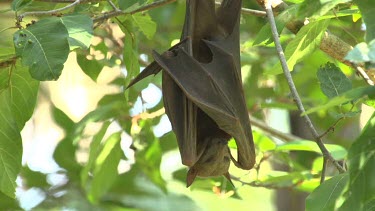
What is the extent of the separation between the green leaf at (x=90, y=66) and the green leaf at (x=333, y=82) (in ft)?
5.66

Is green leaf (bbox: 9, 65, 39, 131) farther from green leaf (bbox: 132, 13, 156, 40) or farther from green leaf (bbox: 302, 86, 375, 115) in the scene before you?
green leaf (bbox: 302, 86, 375, 115)

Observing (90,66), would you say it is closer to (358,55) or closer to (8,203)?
(8,203)

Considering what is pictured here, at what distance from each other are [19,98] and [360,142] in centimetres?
177

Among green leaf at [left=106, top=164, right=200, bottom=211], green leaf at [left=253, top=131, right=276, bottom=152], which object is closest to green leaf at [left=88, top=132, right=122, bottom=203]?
green leaf at [left=106, top=164, right=200, bottom=211]

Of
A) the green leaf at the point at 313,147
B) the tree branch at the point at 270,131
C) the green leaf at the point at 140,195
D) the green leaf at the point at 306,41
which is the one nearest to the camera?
the green leaf at the point at 306,41

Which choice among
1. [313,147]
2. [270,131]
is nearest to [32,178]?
[270,131]

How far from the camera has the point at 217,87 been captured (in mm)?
3652

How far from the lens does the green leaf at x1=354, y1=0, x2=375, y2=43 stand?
101 inches

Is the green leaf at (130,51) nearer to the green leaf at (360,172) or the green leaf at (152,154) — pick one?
the green leaf at (152,154)

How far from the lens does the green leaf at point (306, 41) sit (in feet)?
12.1

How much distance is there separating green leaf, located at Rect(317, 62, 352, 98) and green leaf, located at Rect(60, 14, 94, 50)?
952 millimetres

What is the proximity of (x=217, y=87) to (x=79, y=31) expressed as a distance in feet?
2.33

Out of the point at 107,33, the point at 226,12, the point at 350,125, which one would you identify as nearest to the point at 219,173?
the point at 226,12

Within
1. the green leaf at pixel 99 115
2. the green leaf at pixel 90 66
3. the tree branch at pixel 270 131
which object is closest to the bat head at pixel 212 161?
the green leaf at pixel 90 66
